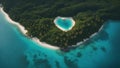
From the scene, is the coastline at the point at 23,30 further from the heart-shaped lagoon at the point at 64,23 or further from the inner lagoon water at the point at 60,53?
the heart-shaped lagoon at the point at 64,23

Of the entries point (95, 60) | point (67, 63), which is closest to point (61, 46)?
point (67, 63)

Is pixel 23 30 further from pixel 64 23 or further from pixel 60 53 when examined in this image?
pixel 60 53

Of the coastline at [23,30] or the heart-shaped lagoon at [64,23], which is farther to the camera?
the heart-shaped lagoon at [64,23]

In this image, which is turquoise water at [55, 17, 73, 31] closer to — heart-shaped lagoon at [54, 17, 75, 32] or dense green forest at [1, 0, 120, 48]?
heart-shaped lagoon at [54, 17, 75, 32]

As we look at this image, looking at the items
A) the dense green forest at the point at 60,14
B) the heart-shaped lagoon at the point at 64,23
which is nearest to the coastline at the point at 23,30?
the dense green forest at the point at 60,14

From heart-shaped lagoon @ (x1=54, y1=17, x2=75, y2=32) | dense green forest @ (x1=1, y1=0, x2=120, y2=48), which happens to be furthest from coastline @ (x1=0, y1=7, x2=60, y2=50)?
heart-shaped lagoon @ (x1=54, y1=17, x2=75, y2=32)

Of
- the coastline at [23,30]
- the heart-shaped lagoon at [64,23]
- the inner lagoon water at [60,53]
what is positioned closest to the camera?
the inner lagoon water at [60,53]

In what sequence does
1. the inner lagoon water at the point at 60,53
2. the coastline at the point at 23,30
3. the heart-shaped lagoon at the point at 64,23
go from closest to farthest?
the inner lagoon water at the point at 60,53 → the coastline at the point at 23,30 → the heart-shaped lagoon at the point at 64,23

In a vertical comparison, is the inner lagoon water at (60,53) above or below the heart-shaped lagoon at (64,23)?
below
